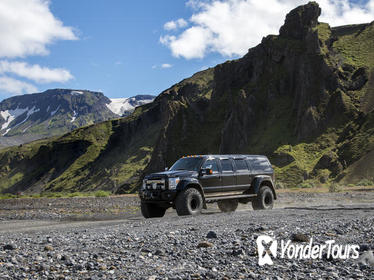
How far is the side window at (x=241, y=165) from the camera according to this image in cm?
1641

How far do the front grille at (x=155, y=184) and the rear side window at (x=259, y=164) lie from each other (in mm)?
4298

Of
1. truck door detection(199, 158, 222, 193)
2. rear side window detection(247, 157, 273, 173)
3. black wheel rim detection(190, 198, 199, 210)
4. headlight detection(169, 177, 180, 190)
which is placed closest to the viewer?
headlight detection(169, 177, 180, 190)

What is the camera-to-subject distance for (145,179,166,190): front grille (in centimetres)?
1427

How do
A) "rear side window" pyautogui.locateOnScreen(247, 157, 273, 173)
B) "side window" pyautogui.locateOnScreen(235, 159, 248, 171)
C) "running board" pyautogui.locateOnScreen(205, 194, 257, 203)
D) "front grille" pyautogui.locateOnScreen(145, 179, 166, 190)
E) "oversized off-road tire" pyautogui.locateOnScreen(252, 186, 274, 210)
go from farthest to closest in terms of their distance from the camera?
"rear side window" pyautogui.locateOnScreen(247, 157, 273, 173), "oversized off-road tire" pyautogui.locateOnScreen(252, 186, 274, 210), "side window" pyautogui.locateOnScreen(235, 159, 248, 171), "running board" pyautogui.locateOnScreen(205, 194, 257, 203), "front grille" pyautogui.locateOnScreen(145, 179, 166, 190)

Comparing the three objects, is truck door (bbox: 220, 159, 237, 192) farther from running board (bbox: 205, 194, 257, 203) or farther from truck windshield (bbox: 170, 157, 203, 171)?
truck windshield (bbox: 170, 157, 203, 171)

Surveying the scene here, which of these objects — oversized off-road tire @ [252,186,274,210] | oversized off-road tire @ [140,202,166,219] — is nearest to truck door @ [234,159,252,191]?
oversized off-road tire @ [252,186,274,210]

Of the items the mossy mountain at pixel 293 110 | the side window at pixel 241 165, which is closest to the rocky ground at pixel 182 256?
the side window at pixel 241 165

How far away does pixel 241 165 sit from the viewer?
54.4ft

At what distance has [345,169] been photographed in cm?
5881

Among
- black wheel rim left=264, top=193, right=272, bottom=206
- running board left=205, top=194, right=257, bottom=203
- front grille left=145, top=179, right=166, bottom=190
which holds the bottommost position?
black wheel rim left=264, top=193, right=272, bottom=206

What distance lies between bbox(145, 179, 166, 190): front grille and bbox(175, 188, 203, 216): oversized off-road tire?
0.67 m

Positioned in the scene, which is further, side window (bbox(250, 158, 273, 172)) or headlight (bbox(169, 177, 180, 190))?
side window (bbox(250, 158, 273, 172))

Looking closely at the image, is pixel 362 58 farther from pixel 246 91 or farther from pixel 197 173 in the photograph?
pixel 197 173

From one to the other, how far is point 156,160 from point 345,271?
3338 inches
